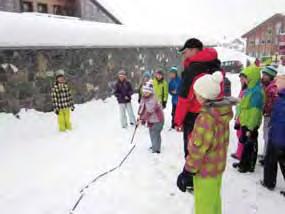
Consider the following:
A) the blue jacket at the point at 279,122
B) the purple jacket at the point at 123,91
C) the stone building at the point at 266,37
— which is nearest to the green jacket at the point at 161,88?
the purple jacket at the point at 123,91

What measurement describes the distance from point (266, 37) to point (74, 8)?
1103 inches

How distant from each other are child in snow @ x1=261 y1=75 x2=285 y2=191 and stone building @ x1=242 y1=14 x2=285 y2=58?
108 ft

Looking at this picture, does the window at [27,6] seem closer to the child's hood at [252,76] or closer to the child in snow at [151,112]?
the child in snow at [151,112]

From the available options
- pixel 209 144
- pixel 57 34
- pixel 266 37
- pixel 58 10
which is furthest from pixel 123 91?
pixel 266 37

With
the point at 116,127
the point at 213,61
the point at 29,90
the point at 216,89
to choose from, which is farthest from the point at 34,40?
the point at 216,89

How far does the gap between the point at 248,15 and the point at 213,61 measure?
97561 millimetres

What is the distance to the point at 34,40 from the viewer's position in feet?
26.7

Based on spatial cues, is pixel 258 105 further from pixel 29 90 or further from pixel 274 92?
pixel 29 90

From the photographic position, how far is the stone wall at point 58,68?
25.2ft

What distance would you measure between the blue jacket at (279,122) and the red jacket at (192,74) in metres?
0.95

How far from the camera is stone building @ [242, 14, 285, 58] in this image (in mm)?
35500

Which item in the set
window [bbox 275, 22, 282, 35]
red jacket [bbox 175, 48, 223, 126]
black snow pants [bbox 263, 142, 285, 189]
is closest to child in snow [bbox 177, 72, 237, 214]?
red jacket [bbox 175, 48, 223, 126]

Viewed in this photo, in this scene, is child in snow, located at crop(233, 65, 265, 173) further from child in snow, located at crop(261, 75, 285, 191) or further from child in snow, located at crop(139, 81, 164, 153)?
child in snow, located at crop(139, 81, 164, 153)

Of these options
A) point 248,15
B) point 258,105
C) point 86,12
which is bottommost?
point 258,105
